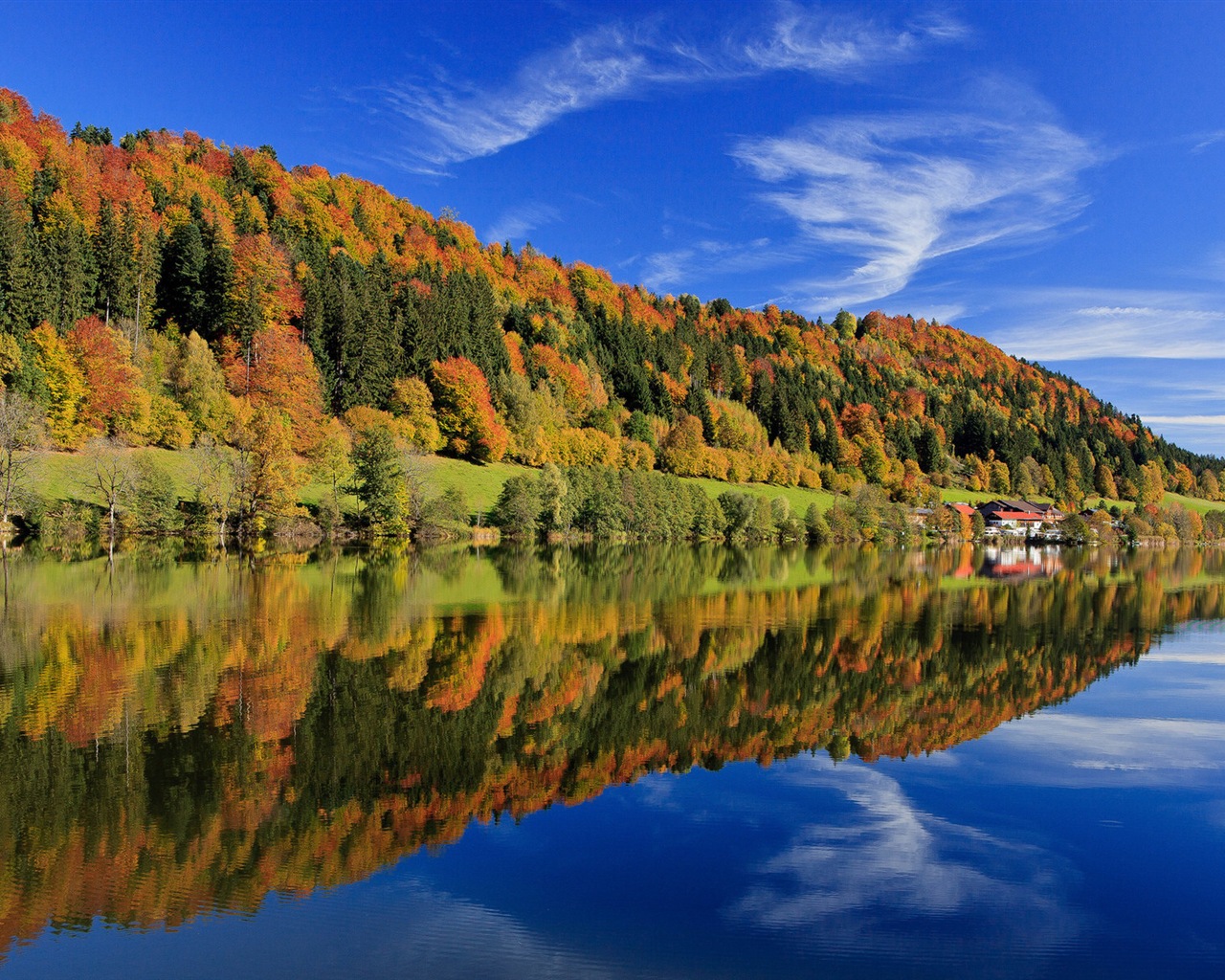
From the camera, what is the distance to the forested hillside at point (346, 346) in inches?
2901

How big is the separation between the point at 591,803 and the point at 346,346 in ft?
296

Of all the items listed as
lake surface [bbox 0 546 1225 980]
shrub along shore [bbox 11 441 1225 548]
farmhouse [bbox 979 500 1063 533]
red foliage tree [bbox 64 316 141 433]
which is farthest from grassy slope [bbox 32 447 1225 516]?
lake surface [bbox 0 546 1225 980]

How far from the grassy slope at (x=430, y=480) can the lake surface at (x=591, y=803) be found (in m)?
43.5

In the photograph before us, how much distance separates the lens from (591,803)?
11.2 metres

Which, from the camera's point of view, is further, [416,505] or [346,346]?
[346,346]

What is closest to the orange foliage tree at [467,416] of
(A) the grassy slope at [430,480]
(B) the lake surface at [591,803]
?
(A) the grassy slope at [430,480]

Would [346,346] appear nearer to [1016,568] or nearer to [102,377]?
[102,377]

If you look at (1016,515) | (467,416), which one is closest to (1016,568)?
(467,416)

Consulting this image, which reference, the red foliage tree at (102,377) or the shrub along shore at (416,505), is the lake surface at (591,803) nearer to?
the shrub along shore at (416,505)

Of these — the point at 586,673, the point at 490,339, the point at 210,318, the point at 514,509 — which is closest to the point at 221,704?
the point at 586,673

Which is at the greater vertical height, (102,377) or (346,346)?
(346,346)

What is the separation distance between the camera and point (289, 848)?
9.29 m

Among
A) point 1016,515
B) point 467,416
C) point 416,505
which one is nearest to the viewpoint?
point 416,505

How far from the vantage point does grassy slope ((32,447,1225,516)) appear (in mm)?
60312
